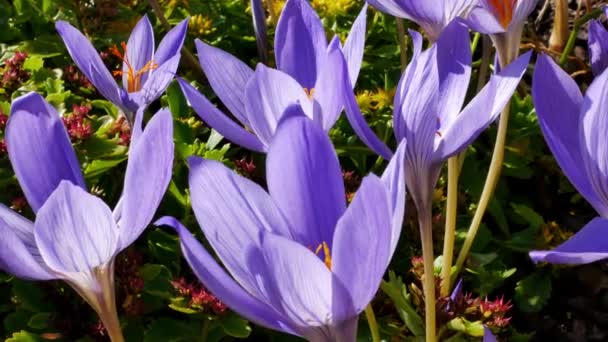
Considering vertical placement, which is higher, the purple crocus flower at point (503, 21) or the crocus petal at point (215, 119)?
the purple crocus flower at point (503, 21)

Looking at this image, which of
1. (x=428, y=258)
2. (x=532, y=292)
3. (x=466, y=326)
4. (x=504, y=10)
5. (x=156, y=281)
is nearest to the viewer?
(x=428, y=258)

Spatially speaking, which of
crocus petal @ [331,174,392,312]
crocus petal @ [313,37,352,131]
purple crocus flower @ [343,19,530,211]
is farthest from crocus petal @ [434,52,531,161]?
crocus petal @ [331,174,392,312]

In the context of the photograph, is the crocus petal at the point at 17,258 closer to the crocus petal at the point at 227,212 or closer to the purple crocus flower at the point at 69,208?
the purple crocus flower at the point at 69,208

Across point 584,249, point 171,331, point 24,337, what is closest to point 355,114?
point 584,249

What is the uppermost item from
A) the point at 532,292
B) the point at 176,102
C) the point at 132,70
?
the point at 132,70

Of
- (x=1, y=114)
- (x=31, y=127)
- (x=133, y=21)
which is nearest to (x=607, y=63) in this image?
(x=31, y=127)

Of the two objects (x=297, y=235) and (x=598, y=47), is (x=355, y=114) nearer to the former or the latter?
(x=297, y=235)

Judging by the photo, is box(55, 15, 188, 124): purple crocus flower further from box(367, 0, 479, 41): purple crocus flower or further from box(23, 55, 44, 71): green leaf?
box(23, 55, 44, 71): green leaf

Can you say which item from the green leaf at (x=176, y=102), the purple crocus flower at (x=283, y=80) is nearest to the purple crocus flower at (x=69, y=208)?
the purple crocus flower at (x=283, y=80)
